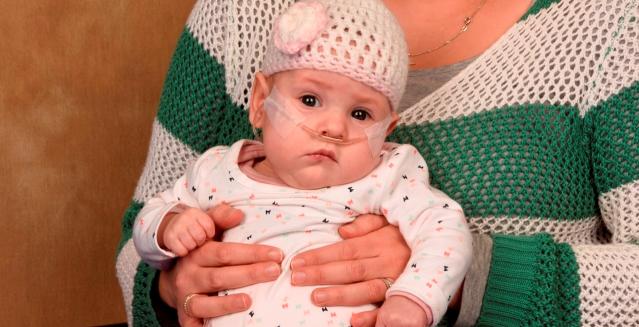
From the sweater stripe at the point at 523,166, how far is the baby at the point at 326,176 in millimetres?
132

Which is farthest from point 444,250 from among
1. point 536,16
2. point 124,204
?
point 124,204

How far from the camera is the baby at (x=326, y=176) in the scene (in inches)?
44.3

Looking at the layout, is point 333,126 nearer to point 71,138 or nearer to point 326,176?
point 326,176

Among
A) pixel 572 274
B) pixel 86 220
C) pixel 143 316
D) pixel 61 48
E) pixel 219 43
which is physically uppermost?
pixel 219 43

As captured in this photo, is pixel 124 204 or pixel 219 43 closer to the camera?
pixel 219 43

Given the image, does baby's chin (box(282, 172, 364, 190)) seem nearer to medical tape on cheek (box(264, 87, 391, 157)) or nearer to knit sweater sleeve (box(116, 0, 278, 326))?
medical tape on cheek (box(264, 87, 391, 157))

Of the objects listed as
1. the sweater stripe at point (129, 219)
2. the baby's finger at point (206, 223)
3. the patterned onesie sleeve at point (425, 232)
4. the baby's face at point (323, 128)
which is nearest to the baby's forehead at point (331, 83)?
the baby's face at point (323, 128)

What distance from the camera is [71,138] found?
77.2 inches

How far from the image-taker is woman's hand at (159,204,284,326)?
1.15m

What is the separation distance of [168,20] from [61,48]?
0.89 ft

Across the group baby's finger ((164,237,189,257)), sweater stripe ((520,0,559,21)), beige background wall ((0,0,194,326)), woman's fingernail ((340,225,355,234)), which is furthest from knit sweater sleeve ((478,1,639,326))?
beige background wall ((0,0,194,326))

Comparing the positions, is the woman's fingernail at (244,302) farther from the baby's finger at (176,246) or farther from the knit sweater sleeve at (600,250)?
the knit sweater sleeve at (600,250)

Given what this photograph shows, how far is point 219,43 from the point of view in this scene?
4.85 feet

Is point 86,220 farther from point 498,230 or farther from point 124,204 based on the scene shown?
point 498,230
